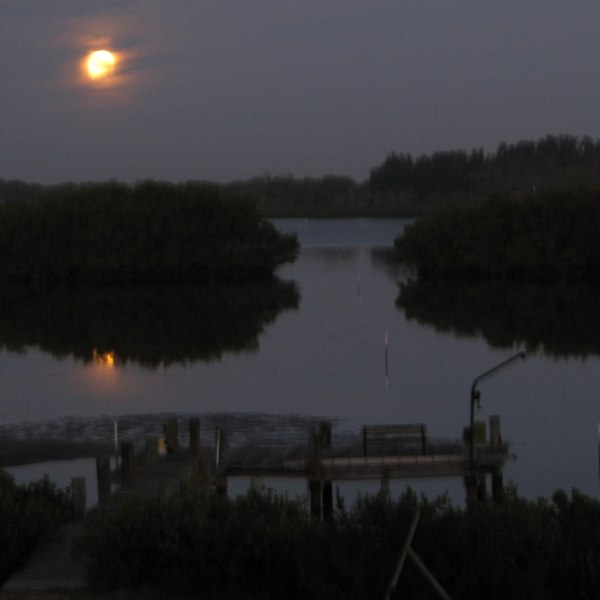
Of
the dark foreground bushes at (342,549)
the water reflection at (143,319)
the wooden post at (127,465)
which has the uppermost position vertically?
the dark foreground bushes at (342,549)

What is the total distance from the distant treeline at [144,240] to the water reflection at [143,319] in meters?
4.21

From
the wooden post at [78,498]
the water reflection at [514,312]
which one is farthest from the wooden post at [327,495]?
the water reflection at [514,312]

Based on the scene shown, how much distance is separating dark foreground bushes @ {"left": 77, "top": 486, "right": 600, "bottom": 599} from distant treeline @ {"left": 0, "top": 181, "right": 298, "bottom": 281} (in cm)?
7548

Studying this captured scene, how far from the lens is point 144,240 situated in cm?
8969

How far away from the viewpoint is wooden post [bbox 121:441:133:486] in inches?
760

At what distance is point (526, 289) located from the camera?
73875 millimetres

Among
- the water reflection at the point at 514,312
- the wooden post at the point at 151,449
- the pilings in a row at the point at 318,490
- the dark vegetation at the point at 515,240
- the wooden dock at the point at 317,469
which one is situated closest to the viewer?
the pilings in a row at the point at 318,490

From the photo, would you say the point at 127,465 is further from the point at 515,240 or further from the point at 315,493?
the point at 515,240

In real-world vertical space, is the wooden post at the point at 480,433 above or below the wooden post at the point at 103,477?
below

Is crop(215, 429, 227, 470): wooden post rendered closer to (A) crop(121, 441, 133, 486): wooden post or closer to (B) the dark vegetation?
(A) crop(121, 441, 133, 486): wooden post

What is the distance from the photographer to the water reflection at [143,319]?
4721 cm

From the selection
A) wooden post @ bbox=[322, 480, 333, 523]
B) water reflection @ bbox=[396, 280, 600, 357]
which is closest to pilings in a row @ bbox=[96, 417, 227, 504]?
wooden post @ bbox=[322, 480, 333, 523]

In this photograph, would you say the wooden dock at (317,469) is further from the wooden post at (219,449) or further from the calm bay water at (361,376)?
the calm bay water at (361,376)

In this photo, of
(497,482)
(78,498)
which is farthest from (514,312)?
(78,498)
